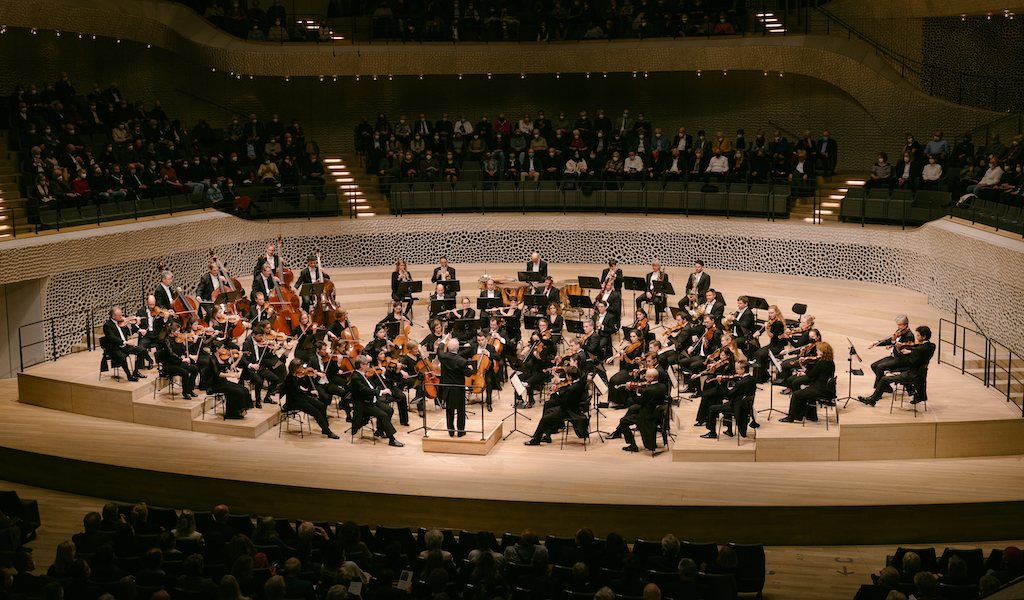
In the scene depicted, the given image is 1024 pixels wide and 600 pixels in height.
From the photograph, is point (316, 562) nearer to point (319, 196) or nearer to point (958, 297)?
point (958, 297)

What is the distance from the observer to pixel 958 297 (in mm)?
16375

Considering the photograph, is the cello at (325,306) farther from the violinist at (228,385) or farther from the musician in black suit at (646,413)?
the musician in black suit at (646,413)

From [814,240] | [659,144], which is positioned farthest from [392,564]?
[659,144]

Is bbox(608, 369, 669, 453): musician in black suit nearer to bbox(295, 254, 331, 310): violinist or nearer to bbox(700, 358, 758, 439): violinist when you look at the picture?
bbox(700, 358, 758, 439): violinist

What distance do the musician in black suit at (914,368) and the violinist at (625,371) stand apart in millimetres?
3258


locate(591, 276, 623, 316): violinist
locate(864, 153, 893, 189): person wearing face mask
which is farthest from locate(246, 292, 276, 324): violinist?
locate(864, 153, 893, 189): person wearing face mask

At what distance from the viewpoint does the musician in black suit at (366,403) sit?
39.8 ft

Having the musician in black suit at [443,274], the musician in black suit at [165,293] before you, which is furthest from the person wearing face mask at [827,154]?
the musician in black suit at [165,293]

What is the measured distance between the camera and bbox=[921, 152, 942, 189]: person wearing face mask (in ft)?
62.7

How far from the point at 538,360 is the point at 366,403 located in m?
2.61

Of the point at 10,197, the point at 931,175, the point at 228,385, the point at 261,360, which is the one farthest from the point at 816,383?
the point at 10,197

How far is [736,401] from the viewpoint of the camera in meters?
11.9

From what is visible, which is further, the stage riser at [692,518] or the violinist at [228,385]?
the violinist at [228,385]

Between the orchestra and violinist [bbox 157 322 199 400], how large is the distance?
0.07 ft
